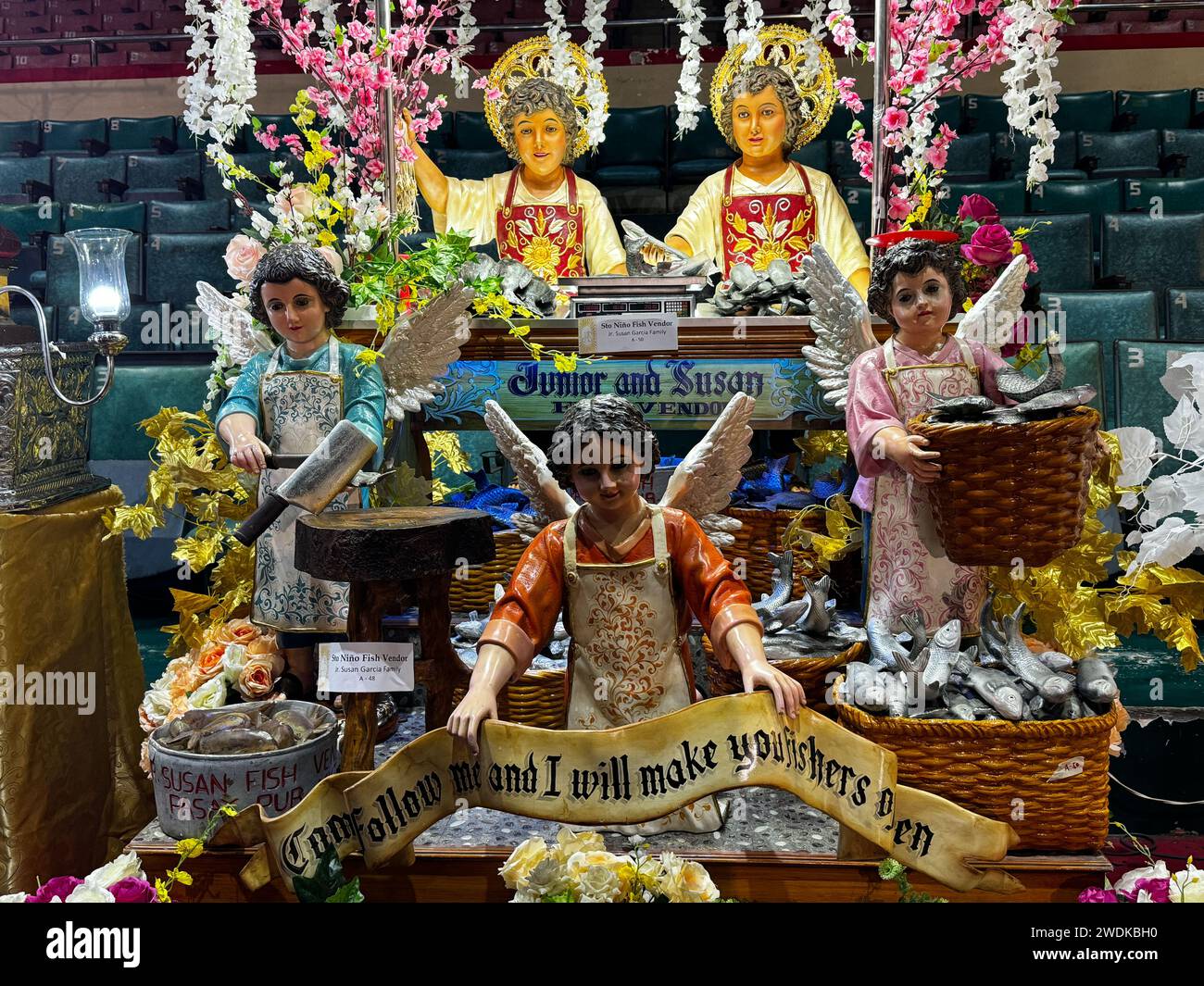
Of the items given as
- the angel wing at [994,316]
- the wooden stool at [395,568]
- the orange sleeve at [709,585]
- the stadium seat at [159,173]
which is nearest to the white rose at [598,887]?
the orange sleeve at [709,585]

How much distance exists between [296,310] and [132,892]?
1270 mm

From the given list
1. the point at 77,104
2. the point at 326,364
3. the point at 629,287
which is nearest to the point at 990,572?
the point at 629,287

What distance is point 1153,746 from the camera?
3098 mm

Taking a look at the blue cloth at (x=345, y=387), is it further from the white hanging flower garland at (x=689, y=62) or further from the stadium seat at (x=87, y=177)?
the stadium seat at (x=87, y=177)

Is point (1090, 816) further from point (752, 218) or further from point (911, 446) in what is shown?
point (752, 218)

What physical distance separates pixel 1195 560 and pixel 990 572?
6.48 feet

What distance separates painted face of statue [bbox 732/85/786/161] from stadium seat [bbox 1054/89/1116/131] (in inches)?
111

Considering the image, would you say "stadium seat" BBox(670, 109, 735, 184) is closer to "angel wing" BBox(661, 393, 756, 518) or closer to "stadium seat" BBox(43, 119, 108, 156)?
"stadium seat" BBox(43, 119, 108, 156)

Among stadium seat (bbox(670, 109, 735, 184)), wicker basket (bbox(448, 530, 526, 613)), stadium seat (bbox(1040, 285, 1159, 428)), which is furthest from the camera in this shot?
stadium seat (bbox(670, 109, 735, 184))

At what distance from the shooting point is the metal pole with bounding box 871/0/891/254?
9.88 ft

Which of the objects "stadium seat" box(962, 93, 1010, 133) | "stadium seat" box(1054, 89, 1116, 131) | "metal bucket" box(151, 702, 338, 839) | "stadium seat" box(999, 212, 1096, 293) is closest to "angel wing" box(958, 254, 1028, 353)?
"metal bucket" box(151, 702, 338, 839)

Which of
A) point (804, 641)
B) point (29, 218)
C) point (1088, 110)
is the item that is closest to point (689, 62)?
point (804, 641)

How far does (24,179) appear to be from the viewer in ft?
19.4

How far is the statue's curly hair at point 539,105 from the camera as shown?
3.97m
